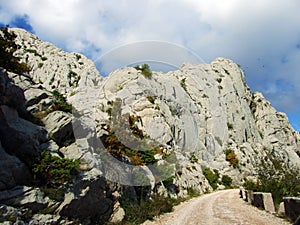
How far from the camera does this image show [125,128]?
61.9ft

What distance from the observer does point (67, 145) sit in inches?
462

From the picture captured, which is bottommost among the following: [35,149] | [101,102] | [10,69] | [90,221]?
[90,221]

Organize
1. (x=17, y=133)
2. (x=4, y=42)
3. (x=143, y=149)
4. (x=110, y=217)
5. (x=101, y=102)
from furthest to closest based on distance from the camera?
1. (x=101, y=102)
2. (x=143, y=149)
3. (x=4, y=42)
4. (x=110, y=217)
5. (x=17, y=133)

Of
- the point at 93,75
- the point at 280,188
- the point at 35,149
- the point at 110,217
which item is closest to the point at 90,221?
the point at 110,217

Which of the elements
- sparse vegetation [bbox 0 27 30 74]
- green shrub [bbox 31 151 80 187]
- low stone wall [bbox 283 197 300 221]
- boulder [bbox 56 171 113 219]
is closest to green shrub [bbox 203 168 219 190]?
low stone wall [bbox 283 197 300 221]

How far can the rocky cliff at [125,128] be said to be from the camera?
958 centimetres

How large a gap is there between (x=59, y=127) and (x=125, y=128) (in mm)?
7379

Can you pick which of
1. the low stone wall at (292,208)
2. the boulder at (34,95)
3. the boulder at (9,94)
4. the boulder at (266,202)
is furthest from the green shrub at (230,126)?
the boulder at (9,94)

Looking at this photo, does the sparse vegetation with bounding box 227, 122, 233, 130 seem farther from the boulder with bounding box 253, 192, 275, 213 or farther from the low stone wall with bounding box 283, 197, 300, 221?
the low stone wall with bounding box 283, 197, 300, 221

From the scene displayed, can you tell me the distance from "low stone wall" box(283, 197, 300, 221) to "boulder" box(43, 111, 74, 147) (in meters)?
9.62

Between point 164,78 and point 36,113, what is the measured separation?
41.6 m

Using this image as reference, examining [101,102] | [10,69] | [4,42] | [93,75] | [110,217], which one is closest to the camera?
[110,217]

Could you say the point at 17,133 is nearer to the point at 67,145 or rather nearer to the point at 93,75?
the point at 67,145

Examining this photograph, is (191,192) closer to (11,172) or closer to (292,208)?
(292,208)
